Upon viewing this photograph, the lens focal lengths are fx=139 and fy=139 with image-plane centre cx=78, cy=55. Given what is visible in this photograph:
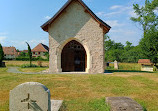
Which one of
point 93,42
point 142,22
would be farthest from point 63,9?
point 142,22

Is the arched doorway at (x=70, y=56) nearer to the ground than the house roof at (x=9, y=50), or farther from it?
nearer to the ground

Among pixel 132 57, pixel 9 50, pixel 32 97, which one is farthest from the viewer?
pixel 9 50

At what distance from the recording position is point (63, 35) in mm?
15117

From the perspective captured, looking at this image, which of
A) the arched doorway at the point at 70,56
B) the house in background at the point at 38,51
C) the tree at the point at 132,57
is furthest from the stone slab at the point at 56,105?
the house in background at the point at 38,51

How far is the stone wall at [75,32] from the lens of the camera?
589 inches

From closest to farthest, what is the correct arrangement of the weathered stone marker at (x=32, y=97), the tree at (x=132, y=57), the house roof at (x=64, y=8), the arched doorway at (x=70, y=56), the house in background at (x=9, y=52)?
the weathered stone marker at (x=32, y=97) < the house roof at (x=64, y=8) < the arched doorway at (x=70, y=56) < the tree at (x=132, y=57) < the house in background at (x=9, y=52)

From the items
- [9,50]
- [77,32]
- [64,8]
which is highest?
[9,50]

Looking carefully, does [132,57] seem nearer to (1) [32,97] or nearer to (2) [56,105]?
(2) [56,105]

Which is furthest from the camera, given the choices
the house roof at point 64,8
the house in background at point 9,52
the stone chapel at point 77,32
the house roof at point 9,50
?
the house in background at point 9,52

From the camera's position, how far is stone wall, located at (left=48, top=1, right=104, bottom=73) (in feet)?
49.1

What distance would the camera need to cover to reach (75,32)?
1508 cm

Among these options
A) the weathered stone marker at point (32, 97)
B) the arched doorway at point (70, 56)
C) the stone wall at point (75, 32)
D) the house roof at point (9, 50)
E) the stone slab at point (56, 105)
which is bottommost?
the stone slab at point (56, 105)

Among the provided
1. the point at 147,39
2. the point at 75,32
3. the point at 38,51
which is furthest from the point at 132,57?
the point at 38,51

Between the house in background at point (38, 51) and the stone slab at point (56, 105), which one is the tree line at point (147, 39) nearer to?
the stone slab at point (56, 105)
